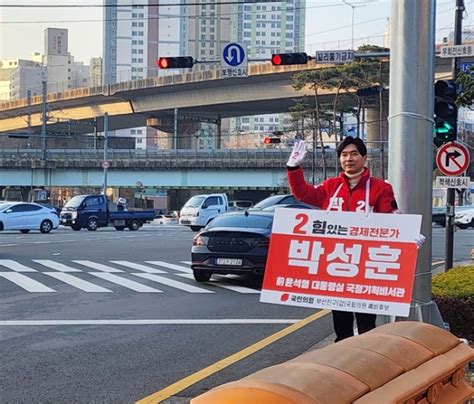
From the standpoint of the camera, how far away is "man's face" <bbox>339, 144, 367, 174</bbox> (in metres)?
5.93

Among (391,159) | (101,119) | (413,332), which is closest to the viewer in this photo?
(413,332)

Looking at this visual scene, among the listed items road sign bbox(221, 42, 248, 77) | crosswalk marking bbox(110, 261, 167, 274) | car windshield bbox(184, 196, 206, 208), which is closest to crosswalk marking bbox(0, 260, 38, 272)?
crosswalk marking bbox(110, 261, 167, 274)

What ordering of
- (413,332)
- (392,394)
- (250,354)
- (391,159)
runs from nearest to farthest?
1. (392,394)
2. (413,332)
3. (391,159)
4. (250,354)

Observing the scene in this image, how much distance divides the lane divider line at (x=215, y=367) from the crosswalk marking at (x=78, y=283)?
14.2ft

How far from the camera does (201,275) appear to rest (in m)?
14.8

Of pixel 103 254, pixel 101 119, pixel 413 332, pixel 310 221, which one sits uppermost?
pixel 101 119

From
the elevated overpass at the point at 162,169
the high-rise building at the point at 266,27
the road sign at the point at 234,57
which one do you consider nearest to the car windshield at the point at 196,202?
the road sign at the point at 234,57

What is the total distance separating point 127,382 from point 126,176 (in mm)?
62212

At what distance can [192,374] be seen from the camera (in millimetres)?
7312

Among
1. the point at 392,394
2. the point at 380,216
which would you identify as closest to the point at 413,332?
the point at 392,394

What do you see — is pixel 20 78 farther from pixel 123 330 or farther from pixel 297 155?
pixel 297 155

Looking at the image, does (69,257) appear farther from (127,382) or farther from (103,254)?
(127,382)

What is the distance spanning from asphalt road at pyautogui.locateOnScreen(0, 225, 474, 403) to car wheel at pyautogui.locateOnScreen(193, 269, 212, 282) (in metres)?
0.26

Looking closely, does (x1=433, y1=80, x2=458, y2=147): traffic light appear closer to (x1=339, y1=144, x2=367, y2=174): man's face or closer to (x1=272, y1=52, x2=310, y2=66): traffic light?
(x1=339, y1=144, x2=367, y2=174): man's face
